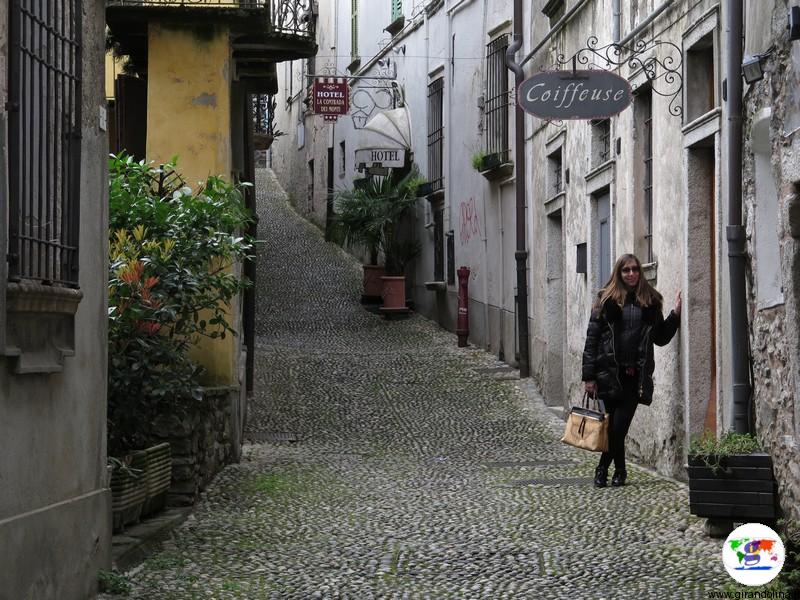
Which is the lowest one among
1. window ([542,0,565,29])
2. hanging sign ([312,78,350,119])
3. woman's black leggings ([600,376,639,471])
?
woman's black leggings ([600,376,639,471])

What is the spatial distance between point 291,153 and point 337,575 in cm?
3110

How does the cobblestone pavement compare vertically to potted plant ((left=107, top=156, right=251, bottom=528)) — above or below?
below

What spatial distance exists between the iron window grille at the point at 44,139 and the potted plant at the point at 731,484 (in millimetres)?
3486

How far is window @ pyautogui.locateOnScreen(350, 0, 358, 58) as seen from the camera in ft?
95.8

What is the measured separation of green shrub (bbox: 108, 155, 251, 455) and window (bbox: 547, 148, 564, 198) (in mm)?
5808

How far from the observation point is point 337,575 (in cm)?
698

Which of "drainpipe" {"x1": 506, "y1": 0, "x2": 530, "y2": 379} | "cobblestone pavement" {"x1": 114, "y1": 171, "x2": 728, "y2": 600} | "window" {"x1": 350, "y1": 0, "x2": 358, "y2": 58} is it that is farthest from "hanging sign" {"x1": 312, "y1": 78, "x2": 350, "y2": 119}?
"cobblestone pavement" {"x1": 114, "y1": 171, "x2": 728, "y2": 600}

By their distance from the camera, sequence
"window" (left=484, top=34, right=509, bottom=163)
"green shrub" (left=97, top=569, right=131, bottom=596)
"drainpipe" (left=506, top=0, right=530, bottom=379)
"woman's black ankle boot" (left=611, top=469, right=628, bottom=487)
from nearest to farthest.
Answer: "green shrub" (left=97, top=569, right=131, bottom=596)
"woman's black ankle boot" (left=611, top=469, right=628, bottom=487)
"drainpipe" (left=506, top=0, right=530, bottom=379)
"window" (left=484, top=34, right=509, bottom=163)

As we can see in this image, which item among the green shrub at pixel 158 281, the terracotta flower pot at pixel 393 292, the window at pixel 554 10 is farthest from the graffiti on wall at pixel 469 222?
the green shrub at pixel 158 281

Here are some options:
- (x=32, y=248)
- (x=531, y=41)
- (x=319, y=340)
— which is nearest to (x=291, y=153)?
(x=319, y=340)

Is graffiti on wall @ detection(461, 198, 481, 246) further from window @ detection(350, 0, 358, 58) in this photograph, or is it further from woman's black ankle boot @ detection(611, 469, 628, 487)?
woman's black ankle boot @ detection(611, 469, 628, 487)

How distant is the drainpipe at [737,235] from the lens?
26.3 feet

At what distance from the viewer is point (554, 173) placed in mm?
15594

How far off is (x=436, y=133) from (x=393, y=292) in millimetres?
2799
